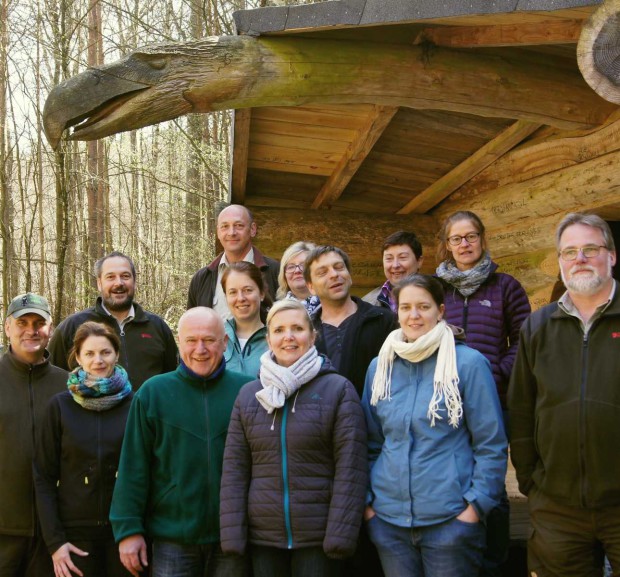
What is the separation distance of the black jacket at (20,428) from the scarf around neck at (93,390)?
42 centimetres

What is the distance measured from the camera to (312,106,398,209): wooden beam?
4.99 metres

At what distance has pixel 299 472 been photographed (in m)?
3.18

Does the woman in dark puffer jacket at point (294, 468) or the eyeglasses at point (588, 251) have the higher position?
the eyeglasses at point (588, 251)

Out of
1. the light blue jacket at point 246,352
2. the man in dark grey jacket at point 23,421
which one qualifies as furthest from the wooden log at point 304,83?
the light blue jacket at point 246,352

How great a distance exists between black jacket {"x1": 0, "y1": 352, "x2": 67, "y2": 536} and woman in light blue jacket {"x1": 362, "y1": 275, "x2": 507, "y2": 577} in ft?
6.40

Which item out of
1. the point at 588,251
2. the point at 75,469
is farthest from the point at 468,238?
the point at 75,469

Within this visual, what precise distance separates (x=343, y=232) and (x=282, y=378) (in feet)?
15.2

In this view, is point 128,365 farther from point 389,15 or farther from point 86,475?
point 389,15

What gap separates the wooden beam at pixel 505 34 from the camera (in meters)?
3.79

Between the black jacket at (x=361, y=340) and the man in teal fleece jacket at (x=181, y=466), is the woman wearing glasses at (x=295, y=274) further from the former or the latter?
the man in teal fleece jacket at (x=181, y=466)

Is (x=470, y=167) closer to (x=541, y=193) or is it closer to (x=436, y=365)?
(x=541, y=193)

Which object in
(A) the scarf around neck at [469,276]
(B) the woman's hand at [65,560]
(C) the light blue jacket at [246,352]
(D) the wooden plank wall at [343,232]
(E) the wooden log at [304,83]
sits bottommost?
(B) the woman's hand at [65,560]

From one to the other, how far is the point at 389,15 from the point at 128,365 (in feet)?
9.13

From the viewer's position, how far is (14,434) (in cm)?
398
